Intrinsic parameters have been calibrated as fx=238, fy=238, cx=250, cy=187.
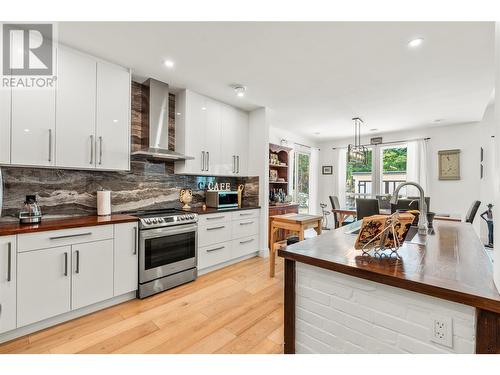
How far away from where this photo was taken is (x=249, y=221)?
3777mm

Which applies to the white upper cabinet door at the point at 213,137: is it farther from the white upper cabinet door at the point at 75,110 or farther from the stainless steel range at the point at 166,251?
the white upper cabinet door at the point at 75,110

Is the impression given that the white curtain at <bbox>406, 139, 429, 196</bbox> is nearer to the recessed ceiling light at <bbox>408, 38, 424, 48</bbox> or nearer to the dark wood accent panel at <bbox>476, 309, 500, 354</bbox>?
the recessed ceiling light at <bbox>408, 38, 424, 48</bbox>

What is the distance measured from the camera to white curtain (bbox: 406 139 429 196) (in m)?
5.20

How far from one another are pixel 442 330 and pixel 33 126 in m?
3.01

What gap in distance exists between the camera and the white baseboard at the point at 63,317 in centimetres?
183

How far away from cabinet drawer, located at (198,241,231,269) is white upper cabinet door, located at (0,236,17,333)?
1.72 m

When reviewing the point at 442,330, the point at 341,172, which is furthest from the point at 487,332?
the point at 341,172

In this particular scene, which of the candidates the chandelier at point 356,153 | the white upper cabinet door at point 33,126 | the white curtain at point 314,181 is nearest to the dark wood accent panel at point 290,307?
the white upper cabinet door at point 33,126

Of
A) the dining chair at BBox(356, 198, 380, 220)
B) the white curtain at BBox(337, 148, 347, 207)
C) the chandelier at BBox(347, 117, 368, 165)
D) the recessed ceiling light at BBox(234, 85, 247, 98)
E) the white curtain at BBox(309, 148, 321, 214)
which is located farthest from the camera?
the white curtain at BBox(309, 148, 321, 214)

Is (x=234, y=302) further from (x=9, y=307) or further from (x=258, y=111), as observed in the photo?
(x=258, y=111)

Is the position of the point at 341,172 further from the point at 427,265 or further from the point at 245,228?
the point at 427,265

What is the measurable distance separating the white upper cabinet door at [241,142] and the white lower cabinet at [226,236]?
0.75 meters

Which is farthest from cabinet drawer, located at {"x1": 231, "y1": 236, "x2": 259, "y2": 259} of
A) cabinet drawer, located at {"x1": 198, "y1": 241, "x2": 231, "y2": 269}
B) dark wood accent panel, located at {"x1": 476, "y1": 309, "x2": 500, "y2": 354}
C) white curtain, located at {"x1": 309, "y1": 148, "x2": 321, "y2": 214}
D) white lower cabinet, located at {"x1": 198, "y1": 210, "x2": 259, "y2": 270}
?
white curtain, located at {"x1": 309, "y1": 148, "x2": 321, "y2": 214}
